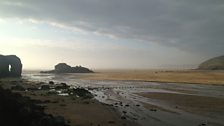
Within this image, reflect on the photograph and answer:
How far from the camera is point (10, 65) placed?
96.1 m

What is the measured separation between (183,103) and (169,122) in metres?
11.3

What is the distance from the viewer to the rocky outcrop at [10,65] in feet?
293

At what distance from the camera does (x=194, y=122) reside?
859 inches

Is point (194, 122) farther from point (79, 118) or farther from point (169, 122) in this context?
point (79, 118)

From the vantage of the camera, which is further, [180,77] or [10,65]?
[10,65]

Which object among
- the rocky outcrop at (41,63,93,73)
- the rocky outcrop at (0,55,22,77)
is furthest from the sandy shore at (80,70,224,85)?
the rocky outcrop at (41,63,93,73)

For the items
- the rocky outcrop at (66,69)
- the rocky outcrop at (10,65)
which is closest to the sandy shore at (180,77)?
the rocky outcrop at (10,65)

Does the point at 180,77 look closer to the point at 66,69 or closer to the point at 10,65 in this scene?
the point at 10,65

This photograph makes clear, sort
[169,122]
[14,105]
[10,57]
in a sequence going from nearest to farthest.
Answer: [14,105]
[169,122]
[10,57]

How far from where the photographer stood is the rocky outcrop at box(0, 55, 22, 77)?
8931 centimetres

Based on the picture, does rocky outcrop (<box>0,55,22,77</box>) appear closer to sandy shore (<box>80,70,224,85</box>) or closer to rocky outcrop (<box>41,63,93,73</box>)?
sandy shore (<box>80,70,224,85</box>)

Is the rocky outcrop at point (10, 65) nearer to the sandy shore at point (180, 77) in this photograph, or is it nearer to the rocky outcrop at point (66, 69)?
the sandy shore at point (180, 77)

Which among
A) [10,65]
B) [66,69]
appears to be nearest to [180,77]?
[10,65]

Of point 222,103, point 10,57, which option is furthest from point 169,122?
point 10,57
